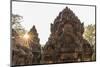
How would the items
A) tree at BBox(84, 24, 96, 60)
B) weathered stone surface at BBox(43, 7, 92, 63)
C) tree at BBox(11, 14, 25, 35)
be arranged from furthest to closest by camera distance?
tree at BBox(84, 24, 96, 60) < weathered stone surface at BBox(43, 7, 92, 63) < tree at BBox(11, 14, 25, 35)

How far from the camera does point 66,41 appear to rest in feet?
9.66

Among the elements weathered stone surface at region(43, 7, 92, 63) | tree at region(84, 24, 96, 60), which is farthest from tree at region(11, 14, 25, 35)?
tree at region(84, 24, 96, 60)

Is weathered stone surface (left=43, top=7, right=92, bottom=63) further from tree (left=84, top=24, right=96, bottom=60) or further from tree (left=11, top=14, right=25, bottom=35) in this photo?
tree (left=11, top=14, right=25, bottom=35)

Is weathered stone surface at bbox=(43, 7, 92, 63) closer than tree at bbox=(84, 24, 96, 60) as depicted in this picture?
Yes

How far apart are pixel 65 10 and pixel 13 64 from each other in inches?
38.4

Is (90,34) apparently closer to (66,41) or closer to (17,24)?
(66,41)

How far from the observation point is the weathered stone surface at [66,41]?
2873 mm

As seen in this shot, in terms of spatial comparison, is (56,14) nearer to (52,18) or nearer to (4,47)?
(52,18)

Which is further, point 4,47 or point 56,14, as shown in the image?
point 56,14

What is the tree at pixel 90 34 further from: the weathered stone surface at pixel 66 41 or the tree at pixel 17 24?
the tree at pixel 17 24

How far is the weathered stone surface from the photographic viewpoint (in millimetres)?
2873

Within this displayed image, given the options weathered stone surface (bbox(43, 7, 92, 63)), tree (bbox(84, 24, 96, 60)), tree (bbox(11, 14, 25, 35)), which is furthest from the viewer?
tree (bbox(84, 24, 96, 60))

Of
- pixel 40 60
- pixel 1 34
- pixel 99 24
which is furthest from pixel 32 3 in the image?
pixel 99 24

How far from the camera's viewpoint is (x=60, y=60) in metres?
2.91
